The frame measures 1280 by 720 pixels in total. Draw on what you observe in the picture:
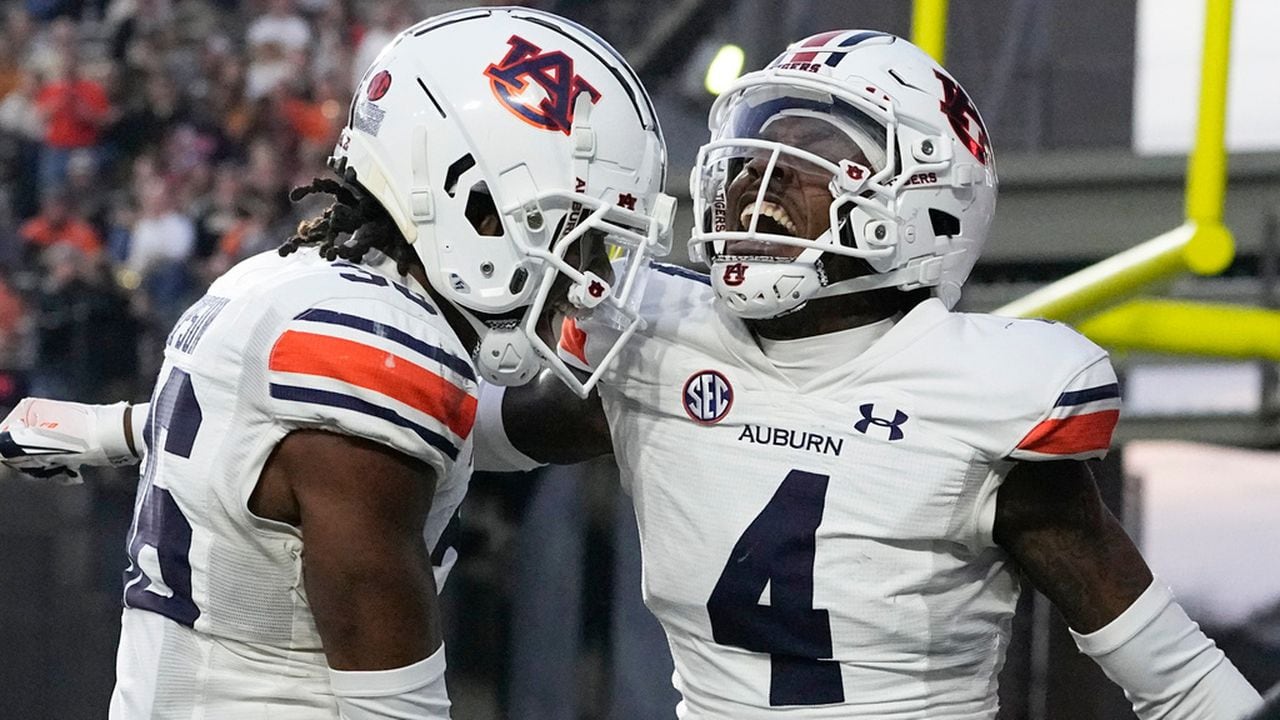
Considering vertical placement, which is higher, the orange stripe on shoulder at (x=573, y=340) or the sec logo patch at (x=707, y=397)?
the orange stripe on shoulder at (x=573, y=340)

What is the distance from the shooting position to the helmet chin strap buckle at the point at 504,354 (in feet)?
5.79

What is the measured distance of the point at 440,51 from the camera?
5.80 ft

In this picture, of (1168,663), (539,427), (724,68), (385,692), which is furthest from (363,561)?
(724,68)

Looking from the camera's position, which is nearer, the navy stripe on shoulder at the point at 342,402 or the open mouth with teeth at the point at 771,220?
the navy stripe on shoulder at the point at 342,402

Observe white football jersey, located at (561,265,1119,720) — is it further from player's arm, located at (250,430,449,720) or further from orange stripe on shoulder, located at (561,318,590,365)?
player's arm, located at (250,430,449,720)

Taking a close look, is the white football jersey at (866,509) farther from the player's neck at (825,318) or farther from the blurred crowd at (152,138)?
the blurred crowd at (152,138)

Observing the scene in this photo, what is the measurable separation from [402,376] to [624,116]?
1.34 ft

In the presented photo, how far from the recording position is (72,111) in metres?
6.28

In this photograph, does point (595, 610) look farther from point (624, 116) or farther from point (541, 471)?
point (624, 116)

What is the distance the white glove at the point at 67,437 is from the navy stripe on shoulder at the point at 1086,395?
0.97m

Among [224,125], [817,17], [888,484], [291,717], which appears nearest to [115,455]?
[291,717]

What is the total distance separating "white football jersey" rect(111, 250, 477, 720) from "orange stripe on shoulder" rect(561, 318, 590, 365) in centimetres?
27

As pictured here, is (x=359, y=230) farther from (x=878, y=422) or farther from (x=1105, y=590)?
(x=1105, y=590)

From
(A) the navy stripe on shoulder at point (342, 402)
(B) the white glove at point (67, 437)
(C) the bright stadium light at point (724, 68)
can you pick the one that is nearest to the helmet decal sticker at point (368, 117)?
(A) the navy stripe on shoulder at point (342, 402)
